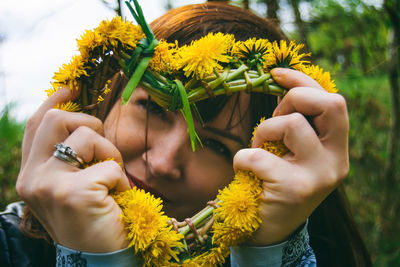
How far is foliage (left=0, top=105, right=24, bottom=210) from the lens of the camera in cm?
163

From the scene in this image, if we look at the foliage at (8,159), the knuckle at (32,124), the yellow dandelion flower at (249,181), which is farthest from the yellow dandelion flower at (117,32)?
the foliage at (8,159)

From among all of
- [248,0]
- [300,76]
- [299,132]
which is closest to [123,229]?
[299,132]

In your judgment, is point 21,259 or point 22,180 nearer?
point 22,180

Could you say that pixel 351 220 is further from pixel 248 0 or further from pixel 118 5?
pixel 118 5

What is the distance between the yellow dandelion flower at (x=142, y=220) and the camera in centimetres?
68

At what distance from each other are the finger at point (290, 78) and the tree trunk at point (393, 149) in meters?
1.28

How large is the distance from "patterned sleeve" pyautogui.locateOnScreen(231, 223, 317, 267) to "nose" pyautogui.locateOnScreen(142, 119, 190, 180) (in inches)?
13.5

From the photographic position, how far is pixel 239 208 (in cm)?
69

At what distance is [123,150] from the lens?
3.41 ft

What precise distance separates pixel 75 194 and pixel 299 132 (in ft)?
1.99

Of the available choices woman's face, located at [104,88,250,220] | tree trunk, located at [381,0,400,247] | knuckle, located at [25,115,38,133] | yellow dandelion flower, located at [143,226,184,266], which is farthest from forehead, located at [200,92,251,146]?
tree trunk, located at [381,0,400,247]

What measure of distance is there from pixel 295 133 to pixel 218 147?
0.39m

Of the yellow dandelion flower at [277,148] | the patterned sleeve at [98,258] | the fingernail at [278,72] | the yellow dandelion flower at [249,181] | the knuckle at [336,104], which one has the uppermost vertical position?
the fingernail at [278,72]

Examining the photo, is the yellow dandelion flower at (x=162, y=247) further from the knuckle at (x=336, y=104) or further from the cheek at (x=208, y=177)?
→ the knuckle at (x=336, y=104)
